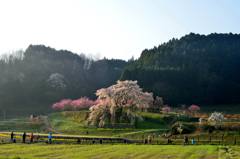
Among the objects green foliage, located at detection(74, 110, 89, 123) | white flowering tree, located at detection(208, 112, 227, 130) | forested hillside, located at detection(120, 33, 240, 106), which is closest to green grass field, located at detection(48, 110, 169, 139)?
green foliage, located at detection(74, 110, 89, 123)

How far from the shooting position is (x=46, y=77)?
294 feet

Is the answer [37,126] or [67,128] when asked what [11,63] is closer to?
[37,126]

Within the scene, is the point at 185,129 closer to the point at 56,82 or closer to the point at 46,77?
the point at 56,82

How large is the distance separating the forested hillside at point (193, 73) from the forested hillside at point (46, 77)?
21363mm

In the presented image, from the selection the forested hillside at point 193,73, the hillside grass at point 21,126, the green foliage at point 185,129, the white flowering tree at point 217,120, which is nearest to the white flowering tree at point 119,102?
the green foliage at point 185,129

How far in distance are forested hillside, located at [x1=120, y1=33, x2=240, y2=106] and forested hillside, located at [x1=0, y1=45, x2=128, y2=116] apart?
2136cm

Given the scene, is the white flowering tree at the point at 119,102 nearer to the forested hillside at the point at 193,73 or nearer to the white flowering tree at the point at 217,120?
the white flowering tree at the point at 217,120

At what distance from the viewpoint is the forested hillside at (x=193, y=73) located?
7644 cm

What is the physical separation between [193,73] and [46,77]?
57.7m

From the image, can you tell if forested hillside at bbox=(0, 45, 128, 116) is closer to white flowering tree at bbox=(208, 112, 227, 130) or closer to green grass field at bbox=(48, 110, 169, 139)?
green grass field at bbox=(48, 110, 169, 139)

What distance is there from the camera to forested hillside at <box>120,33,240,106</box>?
76438 mm

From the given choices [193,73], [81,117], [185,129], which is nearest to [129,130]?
[185,129]

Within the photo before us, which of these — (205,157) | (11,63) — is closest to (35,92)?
(11,63)

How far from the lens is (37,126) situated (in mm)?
47625
